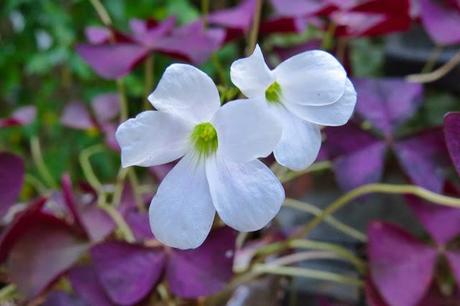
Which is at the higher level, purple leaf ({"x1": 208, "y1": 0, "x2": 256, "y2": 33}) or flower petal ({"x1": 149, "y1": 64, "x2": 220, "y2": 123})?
flower petal ({"x1": 149, "y1": 64, "x2": 220, "y2": 123})

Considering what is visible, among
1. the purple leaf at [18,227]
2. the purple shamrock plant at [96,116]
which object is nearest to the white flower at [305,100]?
the purple leaf at [18,227]

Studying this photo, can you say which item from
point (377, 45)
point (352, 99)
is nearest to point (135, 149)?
point (352, 99)

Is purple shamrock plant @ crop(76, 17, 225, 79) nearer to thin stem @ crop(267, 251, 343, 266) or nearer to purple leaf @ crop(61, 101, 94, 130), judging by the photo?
purple leaf @ crop(61, 101, 94, 130)

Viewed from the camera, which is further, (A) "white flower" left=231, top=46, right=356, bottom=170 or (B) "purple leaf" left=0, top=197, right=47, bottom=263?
(B) "purple leaf" left=0, top=197, right=47, bottom=263

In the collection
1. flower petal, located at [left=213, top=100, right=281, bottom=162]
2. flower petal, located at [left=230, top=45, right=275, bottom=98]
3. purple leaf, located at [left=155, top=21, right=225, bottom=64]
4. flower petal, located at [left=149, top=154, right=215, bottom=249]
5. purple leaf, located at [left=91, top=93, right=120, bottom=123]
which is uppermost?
flower petal, located at [left=230, top=45, right=275, bottom=98]

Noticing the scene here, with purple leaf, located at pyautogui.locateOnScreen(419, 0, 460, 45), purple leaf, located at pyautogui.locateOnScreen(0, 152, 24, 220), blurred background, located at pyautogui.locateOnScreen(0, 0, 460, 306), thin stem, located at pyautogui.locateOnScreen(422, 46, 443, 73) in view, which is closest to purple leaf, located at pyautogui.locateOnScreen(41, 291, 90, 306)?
blurred background, located at pyautogui.locateOnScreen(0, 0, 460, 306)

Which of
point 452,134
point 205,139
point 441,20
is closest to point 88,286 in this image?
point 205,139

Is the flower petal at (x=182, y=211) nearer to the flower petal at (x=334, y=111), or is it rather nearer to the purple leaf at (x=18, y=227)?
the flower petal at (x=334, y=111)
